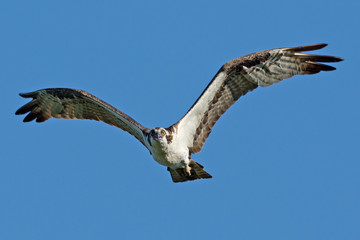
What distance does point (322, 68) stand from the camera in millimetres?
12773

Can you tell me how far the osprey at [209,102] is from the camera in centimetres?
1275

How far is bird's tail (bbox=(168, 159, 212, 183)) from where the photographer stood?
43.9 feet

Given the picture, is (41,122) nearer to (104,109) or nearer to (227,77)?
(104,109)

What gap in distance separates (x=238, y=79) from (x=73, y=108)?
4138 mm

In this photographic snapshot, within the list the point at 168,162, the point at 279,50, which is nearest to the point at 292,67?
the point at 279,50

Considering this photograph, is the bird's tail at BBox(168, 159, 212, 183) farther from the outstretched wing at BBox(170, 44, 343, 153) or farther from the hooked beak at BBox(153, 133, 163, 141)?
the hooked beak at BBox(153, 133, 163, 141)

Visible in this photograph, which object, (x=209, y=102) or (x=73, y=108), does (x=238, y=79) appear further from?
(x=73, y=108)

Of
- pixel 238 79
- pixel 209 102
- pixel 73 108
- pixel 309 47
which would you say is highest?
pixel 73 108

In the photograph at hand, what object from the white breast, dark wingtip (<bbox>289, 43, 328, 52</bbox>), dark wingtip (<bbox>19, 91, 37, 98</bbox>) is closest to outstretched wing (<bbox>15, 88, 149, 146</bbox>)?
dark wingtip (<bbox>19, 91, 37, 98</bbox>)

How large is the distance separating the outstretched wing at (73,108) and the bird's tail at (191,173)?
105 centimetres

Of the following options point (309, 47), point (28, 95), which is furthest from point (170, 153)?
point (28, 95)

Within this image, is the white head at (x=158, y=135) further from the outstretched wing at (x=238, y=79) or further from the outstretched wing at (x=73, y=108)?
the outstretched wing at (x=73, y=108)

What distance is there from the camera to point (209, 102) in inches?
516

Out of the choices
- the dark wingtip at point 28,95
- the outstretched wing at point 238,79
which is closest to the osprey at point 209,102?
the outstretched wing at point 238,79
